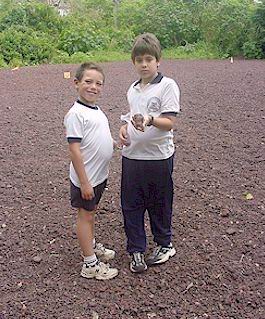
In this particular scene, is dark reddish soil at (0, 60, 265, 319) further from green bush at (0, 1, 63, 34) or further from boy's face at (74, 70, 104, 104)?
green bush at (0, 1, 63, 34)

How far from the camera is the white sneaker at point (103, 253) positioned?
3.17 metres

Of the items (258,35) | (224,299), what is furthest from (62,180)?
Answer: (258,35)

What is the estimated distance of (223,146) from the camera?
555 centimetres

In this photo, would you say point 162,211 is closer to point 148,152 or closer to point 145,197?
point 145,197

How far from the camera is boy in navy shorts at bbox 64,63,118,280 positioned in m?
2.70

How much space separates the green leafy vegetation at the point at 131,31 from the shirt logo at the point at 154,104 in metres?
12.2

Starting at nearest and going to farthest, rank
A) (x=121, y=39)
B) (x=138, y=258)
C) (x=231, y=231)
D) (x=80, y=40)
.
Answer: (x=138, y=258) → (x=231, y=231) → (x=80, y=40) → (x=121, y=39)

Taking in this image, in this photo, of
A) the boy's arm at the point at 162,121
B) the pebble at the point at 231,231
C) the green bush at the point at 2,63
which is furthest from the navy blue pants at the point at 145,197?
the green bush at the point at 2,63

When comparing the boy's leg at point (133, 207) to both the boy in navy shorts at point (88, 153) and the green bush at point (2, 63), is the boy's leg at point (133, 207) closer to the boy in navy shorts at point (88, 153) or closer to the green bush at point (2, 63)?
the boy in navy shorts at point (88, 153)

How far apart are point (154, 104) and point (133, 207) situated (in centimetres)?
64

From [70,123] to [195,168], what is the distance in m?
2.34

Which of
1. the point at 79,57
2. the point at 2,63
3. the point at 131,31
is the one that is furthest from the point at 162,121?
the point at 131,31

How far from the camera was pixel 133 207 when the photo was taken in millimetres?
3004

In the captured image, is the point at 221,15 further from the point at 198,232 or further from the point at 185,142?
the point at 198,232
